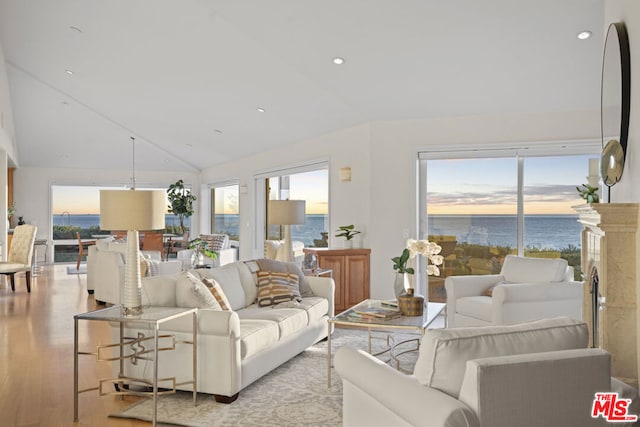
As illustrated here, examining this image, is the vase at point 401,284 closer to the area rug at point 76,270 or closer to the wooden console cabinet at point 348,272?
the wooden console cabinet at point 348,272

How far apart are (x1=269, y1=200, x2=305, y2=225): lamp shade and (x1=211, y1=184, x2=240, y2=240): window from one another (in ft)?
16.7

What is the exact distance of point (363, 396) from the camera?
242cm

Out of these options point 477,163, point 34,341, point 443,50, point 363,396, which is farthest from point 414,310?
point 34,341

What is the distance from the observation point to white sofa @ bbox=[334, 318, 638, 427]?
186 centimetres

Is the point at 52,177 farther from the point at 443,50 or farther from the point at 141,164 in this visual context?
the point at 443,50

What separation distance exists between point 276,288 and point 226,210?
307 inches

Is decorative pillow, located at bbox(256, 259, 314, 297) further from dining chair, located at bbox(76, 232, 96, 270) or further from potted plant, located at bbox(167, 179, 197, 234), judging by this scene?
potted plant, located at bbox(167, 179, 197, 234)

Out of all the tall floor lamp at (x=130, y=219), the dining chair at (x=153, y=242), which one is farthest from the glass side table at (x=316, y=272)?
the dining chair at (x=153, y=242)

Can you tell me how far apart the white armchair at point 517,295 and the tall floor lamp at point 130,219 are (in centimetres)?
304

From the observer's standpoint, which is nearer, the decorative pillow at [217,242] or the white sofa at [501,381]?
the white sofa at [501,381]

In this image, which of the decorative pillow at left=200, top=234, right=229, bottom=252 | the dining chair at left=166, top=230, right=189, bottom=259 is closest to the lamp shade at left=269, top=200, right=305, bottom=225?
the decorative pillow at left=200, top=234, right=229, bottom=252

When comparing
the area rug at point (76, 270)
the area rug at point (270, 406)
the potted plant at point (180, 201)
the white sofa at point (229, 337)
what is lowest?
the area rug at point (270, 406)

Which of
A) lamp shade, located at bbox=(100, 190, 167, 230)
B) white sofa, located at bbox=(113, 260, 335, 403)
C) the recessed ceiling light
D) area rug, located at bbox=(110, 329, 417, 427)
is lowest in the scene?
area rug, located at bbox=(110, 329, 417, 427)

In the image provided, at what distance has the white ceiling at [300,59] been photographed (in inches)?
175
